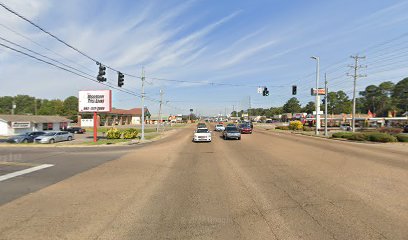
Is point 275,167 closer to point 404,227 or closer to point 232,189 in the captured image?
point 232,189

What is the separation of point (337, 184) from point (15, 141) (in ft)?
112

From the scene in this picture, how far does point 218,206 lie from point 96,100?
107 ft

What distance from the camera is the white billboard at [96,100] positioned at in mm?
36156

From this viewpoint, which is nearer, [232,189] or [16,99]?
[232,189]

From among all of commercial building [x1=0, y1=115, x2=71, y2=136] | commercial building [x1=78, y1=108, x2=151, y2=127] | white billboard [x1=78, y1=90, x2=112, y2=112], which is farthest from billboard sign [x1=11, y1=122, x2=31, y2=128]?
commercial building [x1=78, y1=108, x2=151, y2=127]

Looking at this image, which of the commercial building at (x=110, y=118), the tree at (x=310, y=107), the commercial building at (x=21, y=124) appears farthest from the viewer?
the tree at (x=310, y=107)

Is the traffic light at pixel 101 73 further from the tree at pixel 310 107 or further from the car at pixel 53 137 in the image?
the tree at pixel 310 107

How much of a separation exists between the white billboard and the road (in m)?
26.0

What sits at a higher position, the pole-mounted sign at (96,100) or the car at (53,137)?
the pole-mounted sign at (96,100)

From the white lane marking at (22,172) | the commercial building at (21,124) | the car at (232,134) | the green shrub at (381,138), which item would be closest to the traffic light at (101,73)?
the white lane marking at (22,172)

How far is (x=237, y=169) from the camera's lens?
40.3 ft

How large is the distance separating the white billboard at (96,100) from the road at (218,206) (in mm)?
25989

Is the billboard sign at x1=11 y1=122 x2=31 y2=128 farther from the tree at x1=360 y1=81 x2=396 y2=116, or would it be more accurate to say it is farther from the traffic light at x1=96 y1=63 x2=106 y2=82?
the tree at x1=360 y1=81 x2=396 y2=116

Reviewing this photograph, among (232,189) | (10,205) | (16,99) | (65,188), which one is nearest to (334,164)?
(232,189)
